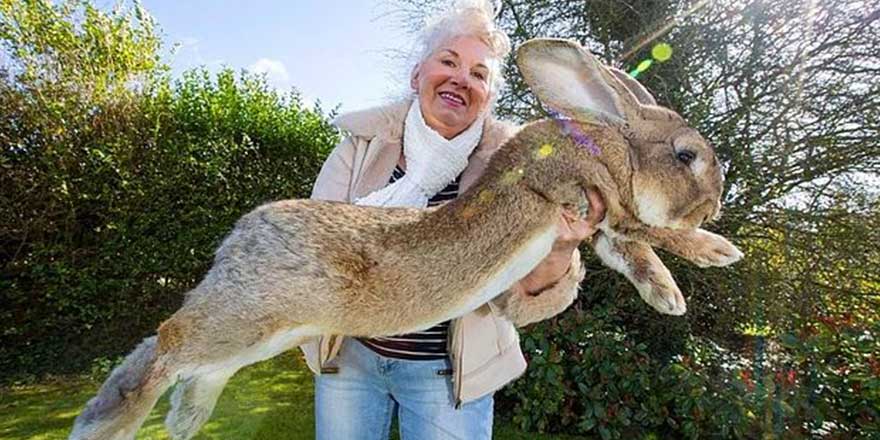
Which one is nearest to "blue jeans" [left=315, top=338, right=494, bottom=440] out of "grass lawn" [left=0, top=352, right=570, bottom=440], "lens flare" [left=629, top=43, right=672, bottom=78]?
"grass lawn" [left=0, top=352, right=570, bottom=440]

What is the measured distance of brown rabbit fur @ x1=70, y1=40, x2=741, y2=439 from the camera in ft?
5.17

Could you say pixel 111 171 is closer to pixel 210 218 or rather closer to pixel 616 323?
pixel 210 218

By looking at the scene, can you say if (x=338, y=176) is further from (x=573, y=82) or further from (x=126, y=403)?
(x=126, y=403)

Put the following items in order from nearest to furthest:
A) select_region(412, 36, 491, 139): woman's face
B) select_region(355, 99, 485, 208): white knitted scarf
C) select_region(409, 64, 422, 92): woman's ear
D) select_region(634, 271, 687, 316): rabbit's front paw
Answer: select_region(634, 271, 687, 316): rabbit's front paw, select_region(355, 99, 485, 208): white knitted scarf, select_region(412, 36, 491, 139): woman's face, select_region(409, 64, 422, 92): woman's ear

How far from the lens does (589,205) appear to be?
181 cm

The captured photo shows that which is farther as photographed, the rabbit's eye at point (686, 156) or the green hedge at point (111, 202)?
the green hedge at point (111, 202)

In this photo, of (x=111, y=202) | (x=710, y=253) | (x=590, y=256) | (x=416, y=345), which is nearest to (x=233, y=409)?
(x=111, y=202)

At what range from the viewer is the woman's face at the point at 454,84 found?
2340mm

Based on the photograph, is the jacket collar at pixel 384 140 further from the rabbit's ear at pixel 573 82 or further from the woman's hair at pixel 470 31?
the rabbit's ear at pixel 573 82

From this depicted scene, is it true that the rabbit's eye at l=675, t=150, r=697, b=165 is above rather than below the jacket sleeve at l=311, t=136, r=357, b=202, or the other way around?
below

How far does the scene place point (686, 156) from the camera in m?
1.88

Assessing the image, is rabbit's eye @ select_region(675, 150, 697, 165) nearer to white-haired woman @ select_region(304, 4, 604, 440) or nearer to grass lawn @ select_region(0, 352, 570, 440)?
white-haired woman @ select_region(304, 4, 604, 440)

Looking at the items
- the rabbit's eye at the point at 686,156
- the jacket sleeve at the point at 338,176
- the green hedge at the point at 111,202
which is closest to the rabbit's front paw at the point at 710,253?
the rabbit's eye at the point at 686,156

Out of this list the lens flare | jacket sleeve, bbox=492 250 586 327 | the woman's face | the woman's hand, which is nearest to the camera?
the woman's hand
